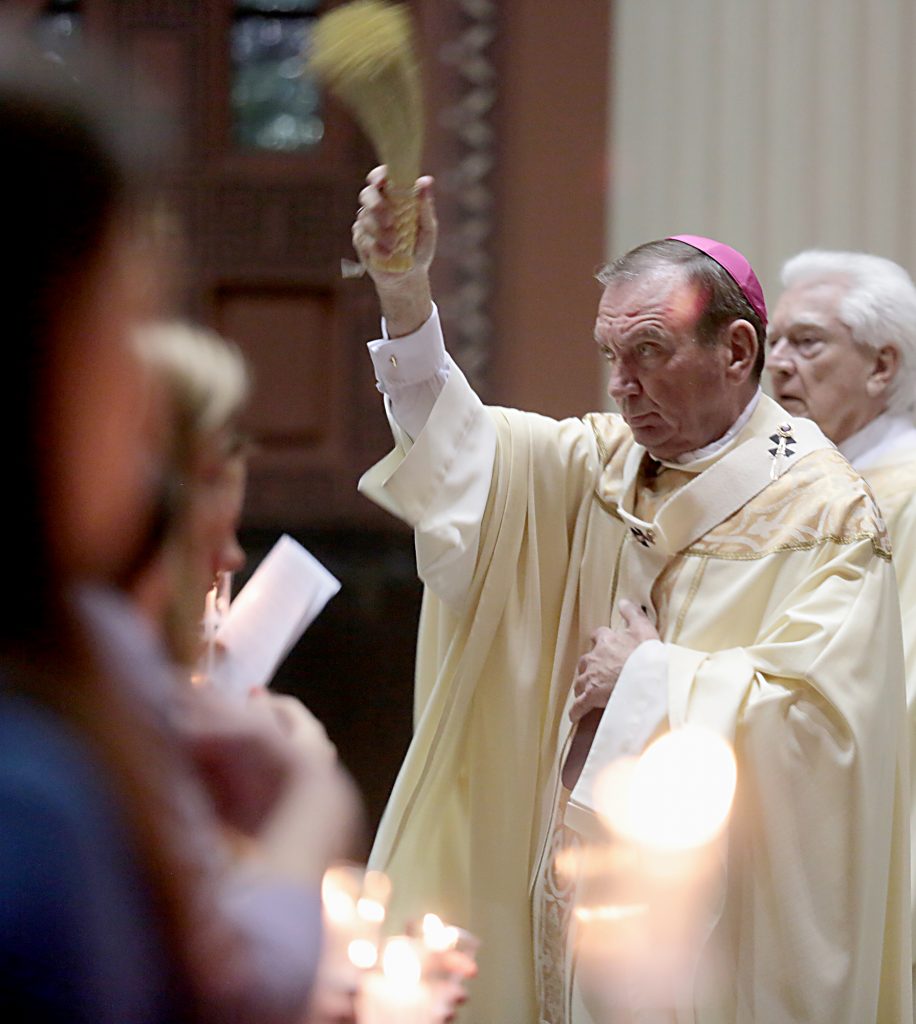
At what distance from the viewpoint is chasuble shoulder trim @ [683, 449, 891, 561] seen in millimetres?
2488

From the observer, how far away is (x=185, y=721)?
2.96 ft

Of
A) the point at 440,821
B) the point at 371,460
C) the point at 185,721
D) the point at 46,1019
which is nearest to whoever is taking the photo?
the point at 46,1019

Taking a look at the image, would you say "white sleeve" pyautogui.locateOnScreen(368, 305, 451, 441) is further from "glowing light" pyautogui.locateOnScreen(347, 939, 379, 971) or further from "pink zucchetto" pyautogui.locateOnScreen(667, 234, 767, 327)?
"glowing light" pyautogui.locateOnScreen(347, 939, 379, 971)

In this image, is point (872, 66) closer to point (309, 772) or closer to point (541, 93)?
point (541, 93)

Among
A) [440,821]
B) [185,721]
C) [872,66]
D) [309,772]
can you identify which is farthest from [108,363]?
[872,66]

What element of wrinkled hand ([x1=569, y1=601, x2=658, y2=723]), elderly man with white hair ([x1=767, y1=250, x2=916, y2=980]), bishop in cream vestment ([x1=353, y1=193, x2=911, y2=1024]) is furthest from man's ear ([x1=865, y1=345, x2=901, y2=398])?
wrinkled hand ([x1=569, y1=601, x2=658, y2=723])

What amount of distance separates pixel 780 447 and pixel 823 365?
30.5 inches

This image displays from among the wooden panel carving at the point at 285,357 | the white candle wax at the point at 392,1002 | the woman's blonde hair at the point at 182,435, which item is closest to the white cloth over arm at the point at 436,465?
the white candle wax at the point at 392,1002

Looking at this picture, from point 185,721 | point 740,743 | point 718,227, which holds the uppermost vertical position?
point 718,227

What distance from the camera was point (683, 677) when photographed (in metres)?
2.38

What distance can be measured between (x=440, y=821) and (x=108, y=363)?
6.56 feet

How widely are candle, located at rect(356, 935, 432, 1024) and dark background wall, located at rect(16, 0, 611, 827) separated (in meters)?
3.23

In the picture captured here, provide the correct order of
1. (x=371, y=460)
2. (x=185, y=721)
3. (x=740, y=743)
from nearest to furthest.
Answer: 1. (x=185, y=721)
2. (x=740, y=743)
3. (x=371, y=460)

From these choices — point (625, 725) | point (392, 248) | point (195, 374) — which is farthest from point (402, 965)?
point (392, 248)
